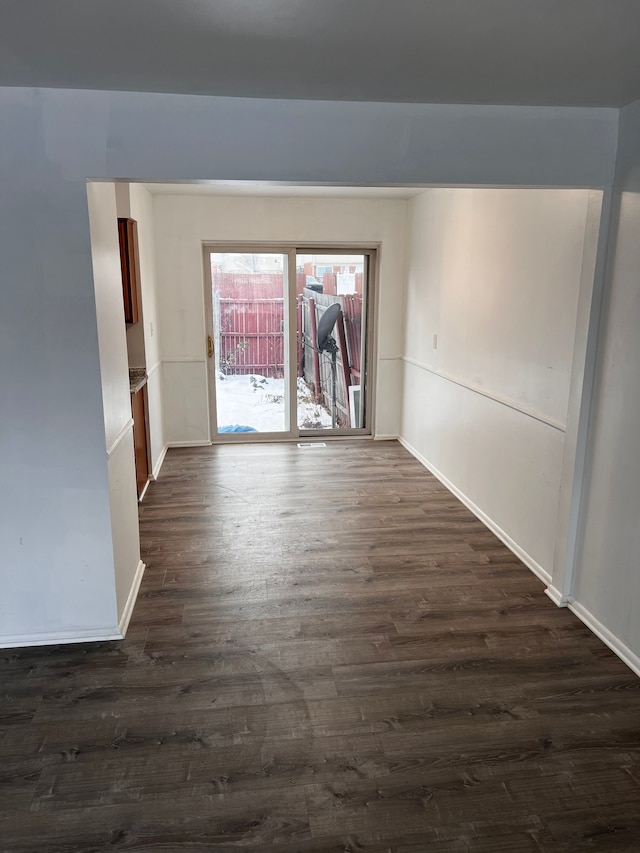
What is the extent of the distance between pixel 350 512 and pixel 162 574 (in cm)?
148

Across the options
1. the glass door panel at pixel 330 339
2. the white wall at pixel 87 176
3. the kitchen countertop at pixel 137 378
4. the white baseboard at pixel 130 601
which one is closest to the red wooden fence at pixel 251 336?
the glass door panel at pixel 330 339

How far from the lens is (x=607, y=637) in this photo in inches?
112

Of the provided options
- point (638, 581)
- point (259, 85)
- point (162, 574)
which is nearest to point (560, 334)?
point (638, 581)

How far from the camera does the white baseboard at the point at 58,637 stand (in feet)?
9.20

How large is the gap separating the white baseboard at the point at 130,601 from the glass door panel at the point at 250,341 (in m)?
3.04

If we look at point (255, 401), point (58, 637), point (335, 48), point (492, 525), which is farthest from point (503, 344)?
point (255, 401)

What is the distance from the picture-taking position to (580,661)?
2703 millimetres

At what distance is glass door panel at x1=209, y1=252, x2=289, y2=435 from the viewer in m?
6.08

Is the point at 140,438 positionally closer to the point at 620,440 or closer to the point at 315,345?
the point at 315,345

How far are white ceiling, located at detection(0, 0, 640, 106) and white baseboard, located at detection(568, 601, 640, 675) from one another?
235 cm

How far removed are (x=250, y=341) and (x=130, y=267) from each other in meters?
1.90

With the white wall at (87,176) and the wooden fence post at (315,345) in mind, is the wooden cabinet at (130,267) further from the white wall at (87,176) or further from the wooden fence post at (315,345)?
the wooden fence post at (315,345)

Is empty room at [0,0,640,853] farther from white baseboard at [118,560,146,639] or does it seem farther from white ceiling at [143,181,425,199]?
white ceiling at [143,181,425,199]

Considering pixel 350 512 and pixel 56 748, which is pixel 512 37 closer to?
pixel 56 748
